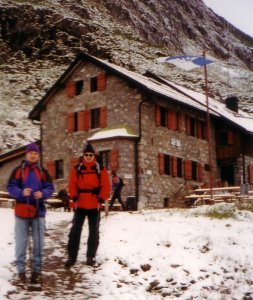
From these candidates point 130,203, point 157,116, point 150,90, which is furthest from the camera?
point 157,116

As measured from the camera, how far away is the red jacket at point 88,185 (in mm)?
9555

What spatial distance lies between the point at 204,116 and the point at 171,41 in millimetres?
65120

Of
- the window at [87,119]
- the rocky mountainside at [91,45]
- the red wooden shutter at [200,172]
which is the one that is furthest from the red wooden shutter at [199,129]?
the rocky mountainside at [91,45]

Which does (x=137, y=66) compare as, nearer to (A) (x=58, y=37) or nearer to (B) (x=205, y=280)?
(A) (x=58, y=37)

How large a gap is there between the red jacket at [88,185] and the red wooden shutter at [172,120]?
2035 cm

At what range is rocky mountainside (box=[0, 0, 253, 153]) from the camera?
56.2 metres

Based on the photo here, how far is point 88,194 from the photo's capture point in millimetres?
9547

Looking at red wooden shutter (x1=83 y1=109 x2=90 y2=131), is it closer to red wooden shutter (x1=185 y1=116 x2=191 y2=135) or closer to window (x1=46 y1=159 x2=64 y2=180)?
window (x1=46 y1=159 x2=64 y2=180)

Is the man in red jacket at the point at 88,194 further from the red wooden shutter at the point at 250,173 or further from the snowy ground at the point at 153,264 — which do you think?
the red wooden shutter at the point at 250,173

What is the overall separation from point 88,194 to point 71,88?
2255 centimetres

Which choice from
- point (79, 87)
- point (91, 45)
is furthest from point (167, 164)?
point (91, 45)

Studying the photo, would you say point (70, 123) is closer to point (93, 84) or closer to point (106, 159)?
point (93, 84)

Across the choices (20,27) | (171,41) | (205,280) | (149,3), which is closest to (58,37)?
(20,27)

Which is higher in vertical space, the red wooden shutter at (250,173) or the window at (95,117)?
the window at (95,117)
